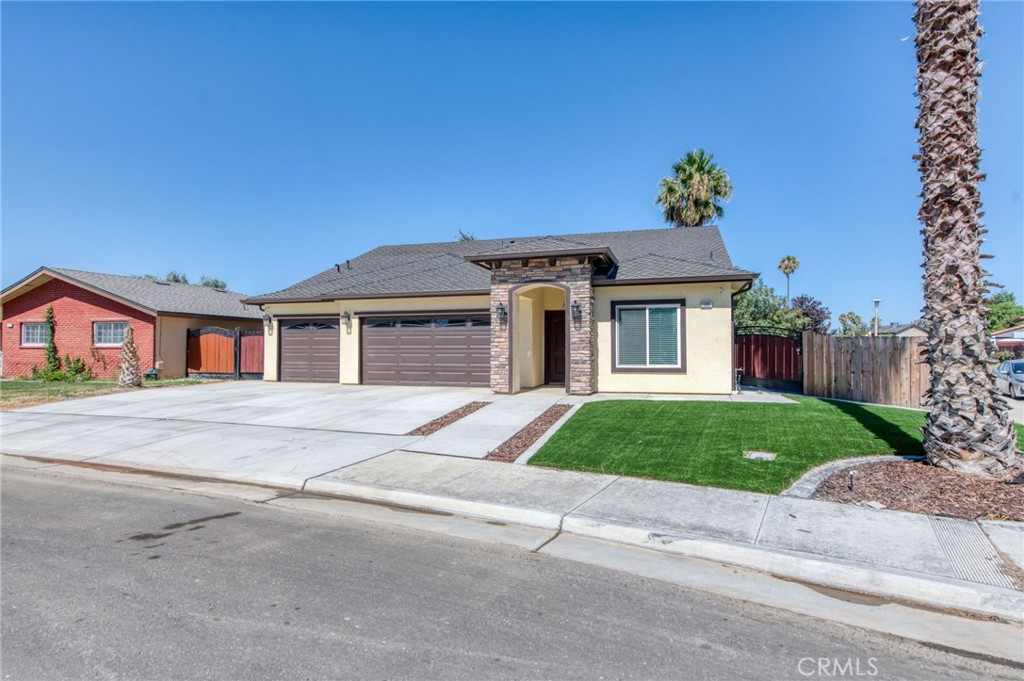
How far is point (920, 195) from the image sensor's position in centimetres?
761

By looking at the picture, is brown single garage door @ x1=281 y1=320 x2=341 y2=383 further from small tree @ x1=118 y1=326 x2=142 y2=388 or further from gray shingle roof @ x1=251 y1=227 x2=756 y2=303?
small tree @ x1=118 y1=326 x2=142 y2=388

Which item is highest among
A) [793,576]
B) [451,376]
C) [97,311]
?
[97,311]

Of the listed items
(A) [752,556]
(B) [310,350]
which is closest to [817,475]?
(A) [752,556]

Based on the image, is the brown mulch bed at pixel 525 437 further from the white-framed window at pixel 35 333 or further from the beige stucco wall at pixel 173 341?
the white-framed window at pixel 35 333

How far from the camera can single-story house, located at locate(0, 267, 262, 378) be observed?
22734 millimetres

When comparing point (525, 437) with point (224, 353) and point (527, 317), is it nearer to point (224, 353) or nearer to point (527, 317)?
point (527, 317)

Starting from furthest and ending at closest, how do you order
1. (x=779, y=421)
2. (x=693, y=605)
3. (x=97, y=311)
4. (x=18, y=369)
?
(x=18, y=369), (x=97, y=311), (x=779, y=421), (x=693, y=605)

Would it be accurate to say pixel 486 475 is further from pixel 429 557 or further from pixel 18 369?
pixel 18 369

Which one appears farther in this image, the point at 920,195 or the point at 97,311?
the point at 97,311

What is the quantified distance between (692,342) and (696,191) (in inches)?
611

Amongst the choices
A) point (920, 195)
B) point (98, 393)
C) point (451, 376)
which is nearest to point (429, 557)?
point (920, 195)

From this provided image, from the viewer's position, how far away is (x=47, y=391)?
18438 millimetres

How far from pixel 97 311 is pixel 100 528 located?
22563 mm

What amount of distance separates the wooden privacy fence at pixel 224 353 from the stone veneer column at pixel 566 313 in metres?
11.0
